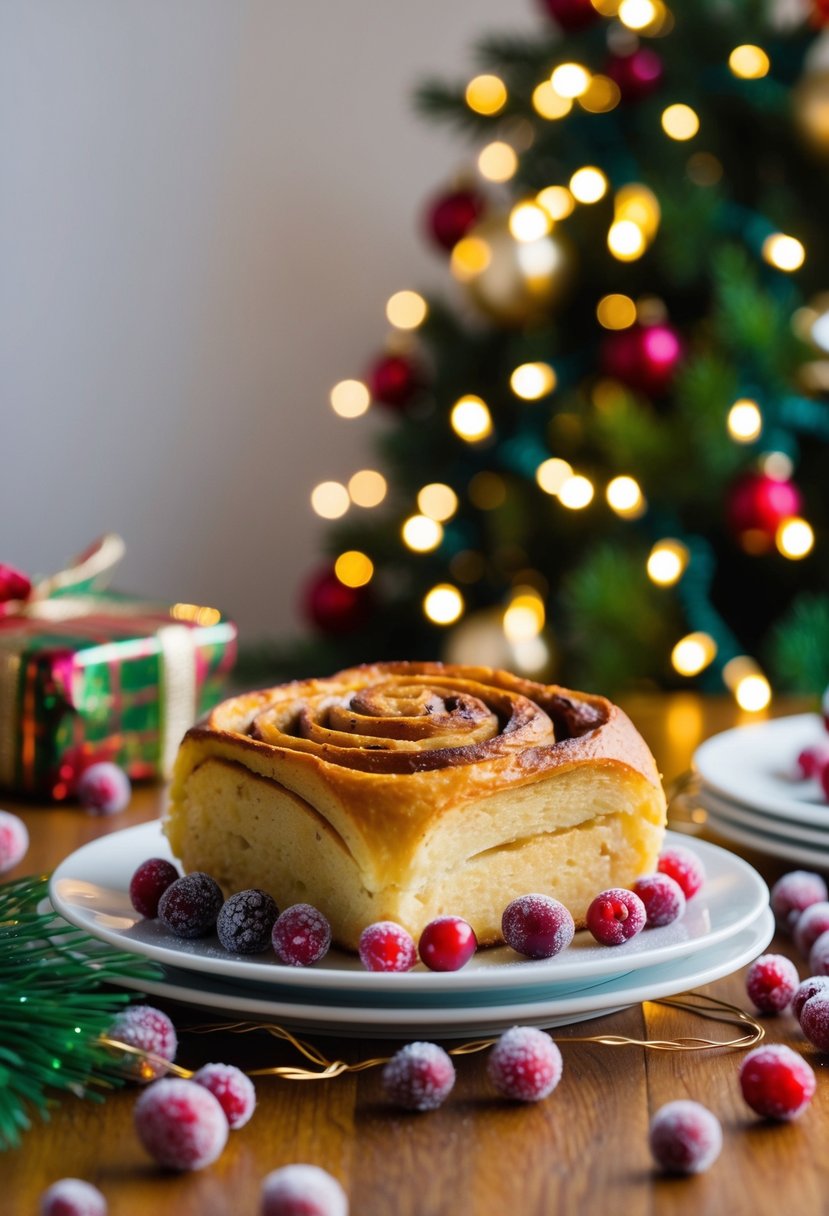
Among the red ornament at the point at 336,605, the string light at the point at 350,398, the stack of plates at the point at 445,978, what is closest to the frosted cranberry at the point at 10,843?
the stack of plates at the point at 445,978

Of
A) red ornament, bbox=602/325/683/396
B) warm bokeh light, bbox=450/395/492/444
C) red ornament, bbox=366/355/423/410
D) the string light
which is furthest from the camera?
the string light

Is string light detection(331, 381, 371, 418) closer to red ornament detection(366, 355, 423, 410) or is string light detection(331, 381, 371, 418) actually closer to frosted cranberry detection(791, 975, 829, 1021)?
red ornament detection(366, 355, 423, 410)

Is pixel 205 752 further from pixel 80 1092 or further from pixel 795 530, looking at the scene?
pixel 795 530

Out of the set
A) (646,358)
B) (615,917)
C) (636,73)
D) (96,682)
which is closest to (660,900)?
(615,917)

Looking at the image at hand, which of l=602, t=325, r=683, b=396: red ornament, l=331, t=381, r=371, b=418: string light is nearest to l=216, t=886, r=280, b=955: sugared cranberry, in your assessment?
l=602, t=325, r=683, b=396: red ornament

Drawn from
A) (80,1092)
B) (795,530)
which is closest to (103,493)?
(795,530)

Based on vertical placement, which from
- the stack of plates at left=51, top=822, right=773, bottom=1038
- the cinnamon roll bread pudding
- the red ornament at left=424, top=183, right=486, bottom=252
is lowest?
the stack of plates at left=51, top=822, right=773, bottom=1038
